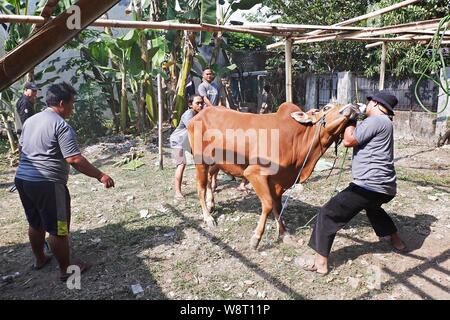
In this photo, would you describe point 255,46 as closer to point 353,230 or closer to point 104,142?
point 104,142

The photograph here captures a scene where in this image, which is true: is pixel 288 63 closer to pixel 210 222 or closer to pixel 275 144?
pixel 275 144

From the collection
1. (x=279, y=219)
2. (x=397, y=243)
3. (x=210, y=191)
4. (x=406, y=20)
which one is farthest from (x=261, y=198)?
(x=406, y=20)

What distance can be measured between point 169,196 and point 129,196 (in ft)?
2.05

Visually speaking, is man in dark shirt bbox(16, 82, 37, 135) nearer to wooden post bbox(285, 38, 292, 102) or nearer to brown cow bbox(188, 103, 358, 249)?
brown cow bbox(188, 103, 358, 249)

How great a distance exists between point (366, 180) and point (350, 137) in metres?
0.43

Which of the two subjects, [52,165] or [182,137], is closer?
[52,165]

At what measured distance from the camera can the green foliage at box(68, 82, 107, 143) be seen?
10824 mm

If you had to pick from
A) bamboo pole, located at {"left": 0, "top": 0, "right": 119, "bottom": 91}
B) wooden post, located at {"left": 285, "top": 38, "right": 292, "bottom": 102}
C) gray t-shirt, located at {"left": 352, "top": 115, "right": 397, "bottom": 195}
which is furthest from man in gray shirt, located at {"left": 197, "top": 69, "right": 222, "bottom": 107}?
bamboo pole, located at {"left": 0, "top": 0, "right": 119, "bottom": 91}

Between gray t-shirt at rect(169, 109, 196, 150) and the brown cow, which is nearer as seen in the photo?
the brown cow

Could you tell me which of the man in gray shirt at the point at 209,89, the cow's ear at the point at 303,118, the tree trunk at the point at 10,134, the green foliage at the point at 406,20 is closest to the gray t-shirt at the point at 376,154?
the cow's ear at the point at 303,118

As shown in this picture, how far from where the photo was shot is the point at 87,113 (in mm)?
10945

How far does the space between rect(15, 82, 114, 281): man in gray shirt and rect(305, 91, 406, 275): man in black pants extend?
1.99 meters

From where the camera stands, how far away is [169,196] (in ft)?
19.4
